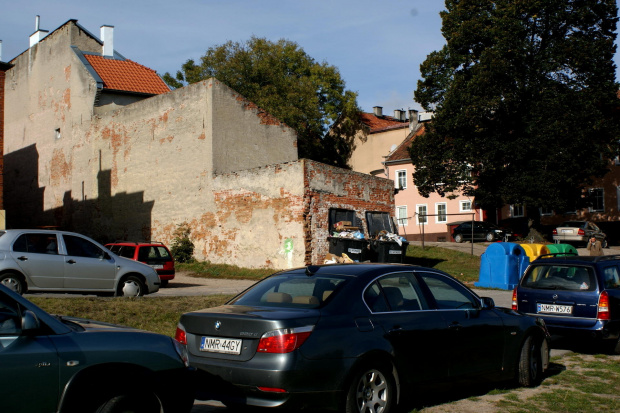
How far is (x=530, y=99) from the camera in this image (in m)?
34.9

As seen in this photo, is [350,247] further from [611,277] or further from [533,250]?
[611,277]

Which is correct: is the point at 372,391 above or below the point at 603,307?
below

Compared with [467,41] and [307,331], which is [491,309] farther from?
[467,41]

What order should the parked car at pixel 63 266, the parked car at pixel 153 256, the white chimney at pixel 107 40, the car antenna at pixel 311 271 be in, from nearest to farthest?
the car antenna at pixel 311 271 → the parked car at pixel 63 266 → the parked car at pixel 153 256 → the white chimney at pixel 107 40

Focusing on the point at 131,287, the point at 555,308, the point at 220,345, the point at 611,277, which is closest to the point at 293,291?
the point at 220,345

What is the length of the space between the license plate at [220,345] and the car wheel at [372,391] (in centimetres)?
107

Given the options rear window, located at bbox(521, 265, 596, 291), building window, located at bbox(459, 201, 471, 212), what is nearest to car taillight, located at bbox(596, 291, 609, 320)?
rear window, located at bbox(521, 265, 596, 291)

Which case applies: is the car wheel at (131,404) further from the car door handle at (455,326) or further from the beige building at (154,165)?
the beige building at (154,165)

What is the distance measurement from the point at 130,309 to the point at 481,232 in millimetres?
32126

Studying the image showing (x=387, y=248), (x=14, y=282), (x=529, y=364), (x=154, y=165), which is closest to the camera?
(x=529, y=364)

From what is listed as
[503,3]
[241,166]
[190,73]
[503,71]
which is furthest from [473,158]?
[190,73]

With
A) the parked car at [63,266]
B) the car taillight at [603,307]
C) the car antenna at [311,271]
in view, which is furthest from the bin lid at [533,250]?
the car antenna at [311,271]

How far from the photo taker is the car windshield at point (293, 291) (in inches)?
238

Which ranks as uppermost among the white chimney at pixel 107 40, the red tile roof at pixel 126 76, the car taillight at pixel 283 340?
the white chimney at pixel 107 40
